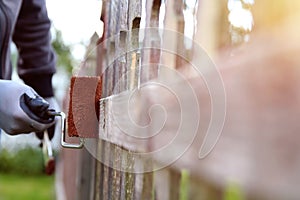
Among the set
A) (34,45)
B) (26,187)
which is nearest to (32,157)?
(26,187)

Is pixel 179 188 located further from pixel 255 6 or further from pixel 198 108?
pixel 255 6

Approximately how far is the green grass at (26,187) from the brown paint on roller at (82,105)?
6.53 metres

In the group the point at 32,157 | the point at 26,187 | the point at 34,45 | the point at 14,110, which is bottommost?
the point at 26,187

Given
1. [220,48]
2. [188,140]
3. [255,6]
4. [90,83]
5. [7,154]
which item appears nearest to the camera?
[255,6]

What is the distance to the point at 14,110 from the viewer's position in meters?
1.45

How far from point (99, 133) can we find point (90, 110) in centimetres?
9

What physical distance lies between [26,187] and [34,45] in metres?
6.91

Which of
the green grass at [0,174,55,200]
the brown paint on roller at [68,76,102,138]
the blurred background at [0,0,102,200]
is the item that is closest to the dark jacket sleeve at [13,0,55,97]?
the brown paint on roller at [68,76,102,138]

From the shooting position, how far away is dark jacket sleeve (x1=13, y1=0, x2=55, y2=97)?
2.53 metres

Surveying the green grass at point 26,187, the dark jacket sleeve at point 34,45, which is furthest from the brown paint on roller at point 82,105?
the green grass at point 26,187

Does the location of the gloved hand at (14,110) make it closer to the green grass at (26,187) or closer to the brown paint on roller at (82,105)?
the brown paint on roller at (82,105)

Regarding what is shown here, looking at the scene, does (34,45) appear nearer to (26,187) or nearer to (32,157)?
(26,187)

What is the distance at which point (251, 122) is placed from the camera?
0.53m

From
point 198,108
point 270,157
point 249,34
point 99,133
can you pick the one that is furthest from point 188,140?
point 99,133
